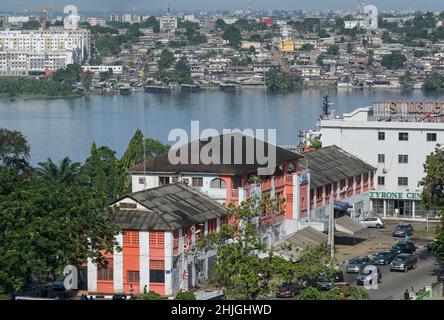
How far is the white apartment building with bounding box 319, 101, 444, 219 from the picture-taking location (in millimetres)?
8492

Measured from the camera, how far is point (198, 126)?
1839 cm

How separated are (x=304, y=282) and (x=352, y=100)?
24.0 metres

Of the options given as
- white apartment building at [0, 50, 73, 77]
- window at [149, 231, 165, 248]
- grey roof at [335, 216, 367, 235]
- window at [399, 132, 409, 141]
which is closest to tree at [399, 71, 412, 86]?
white apartment building at [0, 50, 73, 77]

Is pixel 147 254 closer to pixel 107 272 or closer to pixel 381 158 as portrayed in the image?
pixel 107 272

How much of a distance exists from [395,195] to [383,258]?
7.64 feet

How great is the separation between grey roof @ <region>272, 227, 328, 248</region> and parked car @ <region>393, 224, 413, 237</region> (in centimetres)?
72

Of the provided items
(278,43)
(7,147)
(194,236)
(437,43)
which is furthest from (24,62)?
(194,236)

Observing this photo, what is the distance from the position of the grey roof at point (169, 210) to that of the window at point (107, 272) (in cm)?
19

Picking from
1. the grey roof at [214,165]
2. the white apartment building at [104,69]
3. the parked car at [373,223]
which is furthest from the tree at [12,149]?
the white apartment building at [104,69]

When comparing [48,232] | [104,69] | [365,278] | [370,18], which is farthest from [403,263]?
[370,18]

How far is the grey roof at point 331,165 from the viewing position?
7.70m

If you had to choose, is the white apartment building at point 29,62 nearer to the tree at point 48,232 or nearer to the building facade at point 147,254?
the building facade at point 147,254

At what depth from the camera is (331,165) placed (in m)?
8.13
